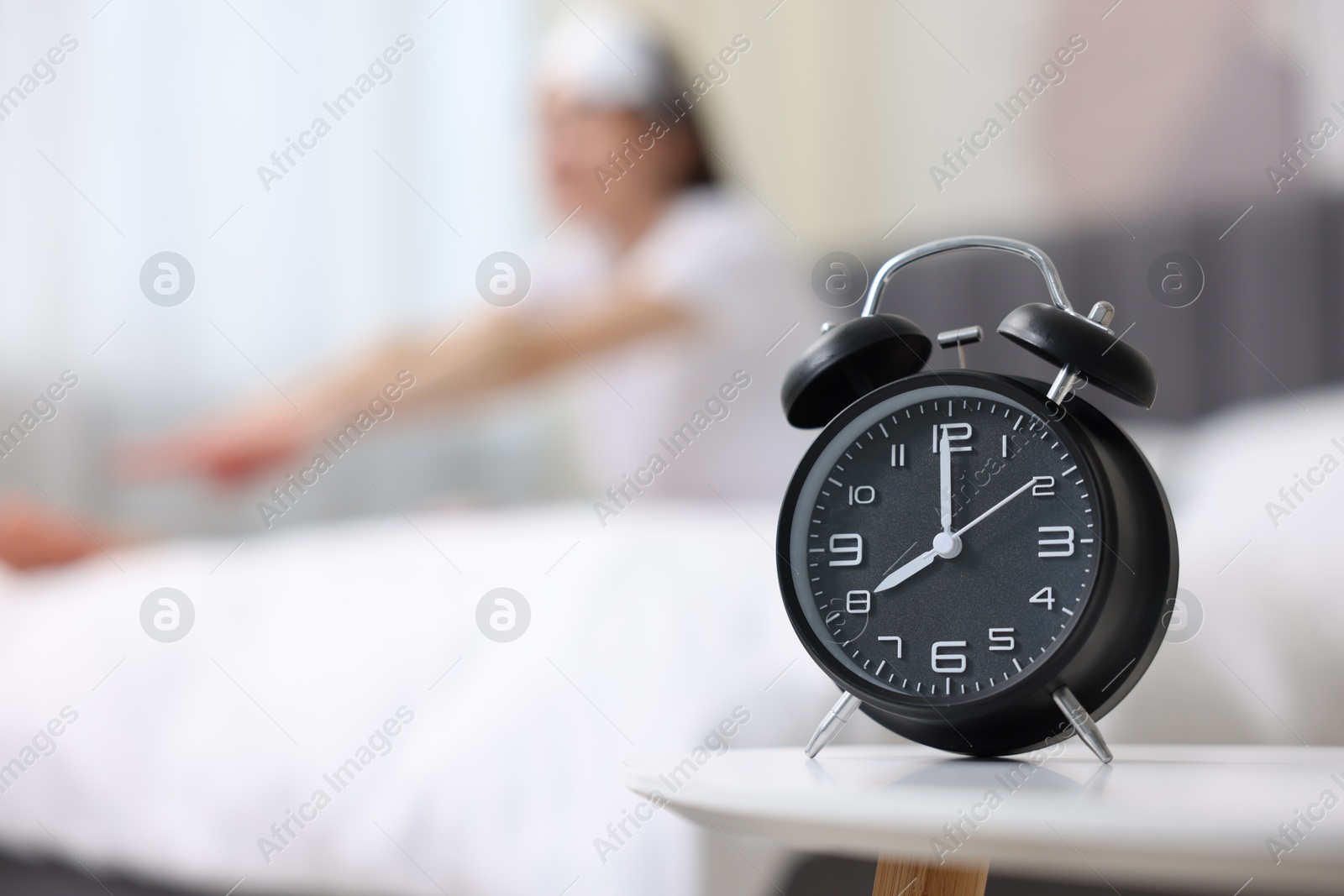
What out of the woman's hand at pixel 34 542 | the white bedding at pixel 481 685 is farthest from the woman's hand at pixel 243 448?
the white bedding at pixel 481 685

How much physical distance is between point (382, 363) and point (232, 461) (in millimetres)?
277

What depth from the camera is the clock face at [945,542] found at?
587 millimetres

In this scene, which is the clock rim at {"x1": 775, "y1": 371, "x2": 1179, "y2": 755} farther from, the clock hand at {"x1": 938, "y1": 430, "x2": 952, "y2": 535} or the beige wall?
the beige wall

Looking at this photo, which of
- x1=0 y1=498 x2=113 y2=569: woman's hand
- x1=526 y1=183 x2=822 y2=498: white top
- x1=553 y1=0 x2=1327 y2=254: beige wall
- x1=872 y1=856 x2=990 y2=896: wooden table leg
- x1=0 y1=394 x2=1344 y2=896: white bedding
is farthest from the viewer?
x1=553 y1=0 x2=1327 y2=254: beige wall

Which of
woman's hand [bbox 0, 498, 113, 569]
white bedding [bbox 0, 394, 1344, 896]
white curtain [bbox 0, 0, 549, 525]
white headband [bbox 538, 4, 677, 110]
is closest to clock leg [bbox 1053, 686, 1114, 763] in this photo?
white bedding [bbox 0, 394, 1344, 896]

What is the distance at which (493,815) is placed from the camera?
0.87m

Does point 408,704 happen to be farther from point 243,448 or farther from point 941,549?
point 243,448

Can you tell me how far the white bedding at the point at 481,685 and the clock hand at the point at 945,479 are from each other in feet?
0.87

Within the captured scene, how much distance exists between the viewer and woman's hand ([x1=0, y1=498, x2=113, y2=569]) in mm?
1437

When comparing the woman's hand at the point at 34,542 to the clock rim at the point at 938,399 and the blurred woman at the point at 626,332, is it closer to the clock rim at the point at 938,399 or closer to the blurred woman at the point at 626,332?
the blurred woman at the point at 626,332

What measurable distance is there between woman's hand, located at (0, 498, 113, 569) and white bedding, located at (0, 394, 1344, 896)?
23 cm

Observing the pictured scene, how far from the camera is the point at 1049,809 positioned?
432 millimetres

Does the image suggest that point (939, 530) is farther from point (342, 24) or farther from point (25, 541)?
point (342, 24)

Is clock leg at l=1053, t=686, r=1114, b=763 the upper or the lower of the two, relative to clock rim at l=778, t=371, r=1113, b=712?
lower
